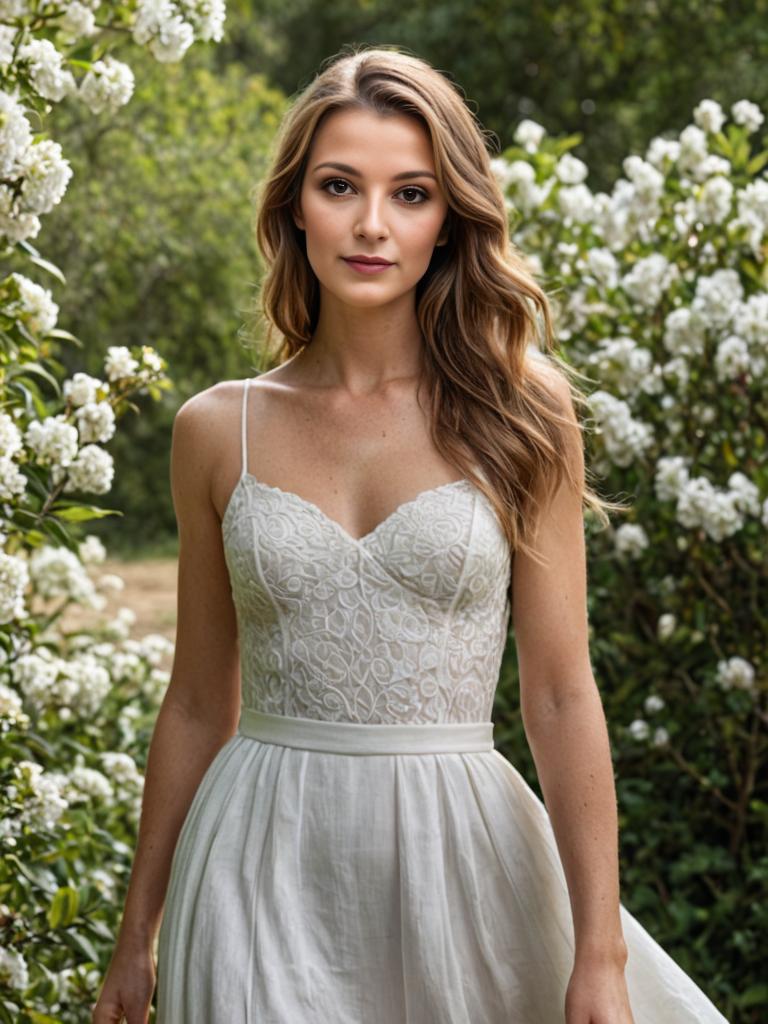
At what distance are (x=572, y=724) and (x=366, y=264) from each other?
65cm

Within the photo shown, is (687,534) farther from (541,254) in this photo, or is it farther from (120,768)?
(120,768)

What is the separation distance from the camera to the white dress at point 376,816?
6.67 feet

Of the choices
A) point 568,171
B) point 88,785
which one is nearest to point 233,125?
point 568,171

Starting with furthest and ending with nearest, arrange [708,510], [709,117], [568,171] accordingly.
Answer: [568,171] → [709,117] → [708,510]

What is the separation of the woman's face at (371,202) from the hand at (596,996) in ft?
2.90

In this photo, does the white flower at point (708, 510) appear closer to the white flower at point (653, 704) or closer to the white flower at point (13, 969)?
the white flower at point (653, 704)

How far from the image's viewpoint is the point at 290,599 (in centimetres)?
213

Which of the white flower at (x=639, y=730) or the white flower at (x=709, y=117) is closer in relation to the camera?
the white flower at (x=639, y=730)

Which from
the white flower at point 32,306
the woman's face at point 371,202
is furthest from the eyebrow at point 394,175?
the white flower at point 32,306

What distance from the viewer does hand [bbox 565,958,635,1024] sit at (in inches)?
78.0

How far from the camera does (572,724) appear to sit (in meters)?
2.13

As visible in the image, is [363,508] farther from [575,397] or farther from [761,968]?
[761,968]

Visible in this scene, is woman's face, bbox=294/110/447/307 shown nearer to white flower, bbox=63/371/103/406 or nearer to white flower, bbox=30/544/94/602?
white flower, bbox=63/371/103/406

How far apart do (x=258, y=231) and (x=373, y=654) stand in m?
0.68
